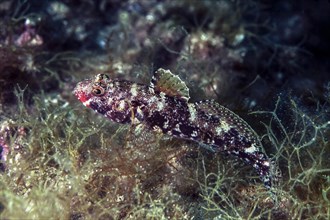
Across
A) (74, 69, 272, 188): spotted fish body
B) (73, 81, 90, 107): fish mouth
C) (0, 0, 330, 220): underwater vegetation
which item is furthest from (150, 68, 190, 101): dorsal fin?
(73, 81, 90, 107): fish mouth

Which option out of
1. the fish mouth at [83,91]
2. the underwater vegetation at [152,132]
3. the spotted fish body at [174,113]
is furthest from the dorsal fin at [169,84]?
the fish mouth at [83,91]

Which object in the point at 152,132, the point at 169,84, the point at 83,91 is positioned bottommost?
the point at 152,132

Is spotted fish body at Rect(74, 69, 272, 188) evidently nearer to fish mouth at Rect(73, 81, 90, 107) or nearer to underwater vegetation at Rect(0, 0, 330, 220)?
fish mouth at Rect(73, 81, 90, 107)

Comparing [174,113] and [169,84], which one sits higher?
[169,84]

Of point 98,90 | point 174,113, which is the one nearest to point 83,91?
point 98,90

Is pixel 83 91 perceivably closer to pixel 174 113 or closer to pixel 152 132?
pixel 152 132

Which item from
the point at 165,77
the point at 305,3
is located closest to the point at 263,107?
the point at 165,77

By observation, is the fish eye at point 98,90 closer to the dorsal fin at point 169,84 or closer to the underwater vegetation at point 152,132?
the underwater vegetation at point 152,132
